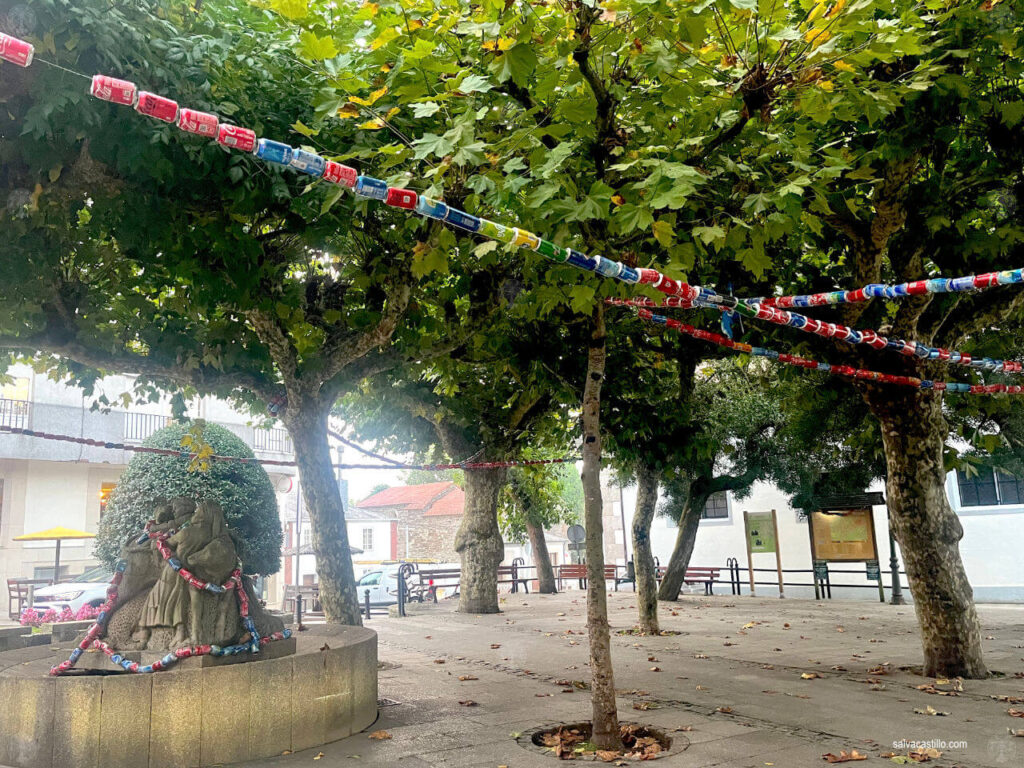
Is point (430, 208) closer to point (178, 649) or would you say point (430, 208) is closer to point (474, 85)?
point (474, 85)

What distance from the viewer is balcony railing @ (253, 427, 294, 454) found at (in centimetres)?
2812

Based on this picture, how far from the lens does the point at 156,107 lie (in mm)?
3779

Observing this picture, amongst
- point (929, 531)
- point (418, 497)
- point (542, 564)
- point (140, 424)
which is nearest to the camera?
point (929, 531)

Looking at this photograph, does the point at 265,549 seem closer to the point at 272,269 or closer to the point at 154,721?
the point at 272,269

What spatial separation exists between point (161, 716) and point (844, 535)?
1608 cm

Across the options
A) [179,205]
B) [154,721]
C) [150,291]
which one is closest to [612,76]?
[179,205]

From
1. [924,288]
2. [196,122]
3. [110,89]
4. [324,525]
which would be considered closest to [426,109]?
[196,122]

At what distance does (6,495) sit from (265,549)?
1558 cm

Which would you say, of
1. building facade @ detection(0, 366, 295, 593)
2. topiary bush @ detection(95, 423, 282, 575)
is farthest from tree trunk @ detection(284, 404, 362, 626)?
building facade @ detection(0, 366, 295, 593)

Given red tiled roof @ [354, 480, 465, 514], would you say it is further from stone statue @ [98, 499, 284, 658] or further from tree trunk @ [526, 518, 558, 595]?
stone statue @ [98, 499, 284, 658]

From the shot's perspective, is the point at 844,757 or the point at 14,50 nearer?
the point at 14,50

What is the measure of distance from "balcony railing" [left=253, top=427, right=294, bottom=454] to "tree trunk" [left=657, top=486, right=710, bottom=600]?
14258mm

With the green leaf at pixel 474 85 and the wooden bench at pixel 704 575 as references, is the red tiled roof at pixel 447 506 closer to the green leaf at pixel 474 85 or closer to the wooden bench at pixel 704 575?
the wooden bench at pixel 704 575

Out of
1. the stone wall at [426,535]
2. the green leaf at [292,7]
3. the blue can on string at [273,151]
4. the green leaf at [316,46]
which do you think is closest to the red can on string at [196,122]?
the blue can on string at [273,151]
